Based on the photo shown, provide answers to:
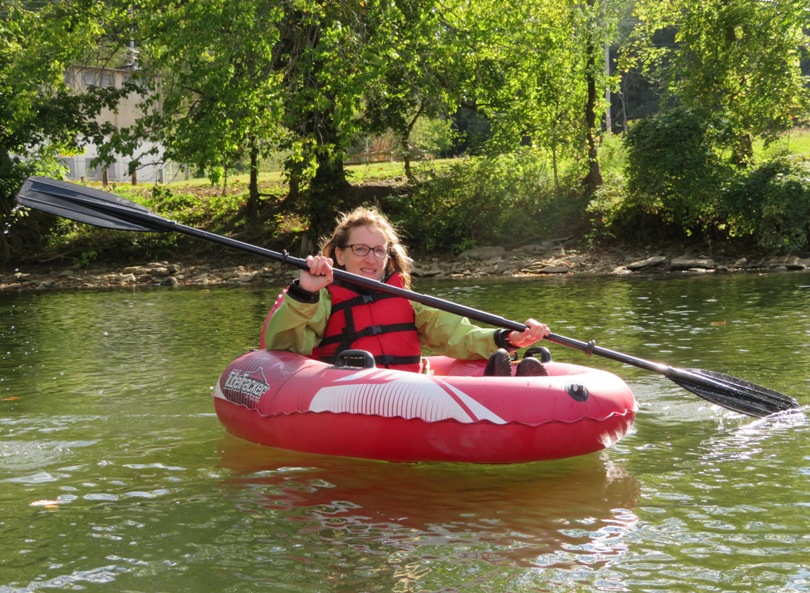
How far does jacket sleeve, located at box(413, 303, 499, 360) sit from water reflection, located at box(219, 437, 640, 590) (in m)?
0.73

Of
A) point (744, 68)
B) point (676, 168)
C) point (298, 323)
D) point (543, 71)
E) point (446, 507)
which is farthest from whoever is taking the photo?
point (543, 71)

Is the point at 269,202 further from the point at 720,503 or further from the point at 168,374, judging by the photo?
the point at 720,503

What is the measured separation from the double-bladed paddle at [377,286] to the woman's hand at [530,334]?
0.14 ft

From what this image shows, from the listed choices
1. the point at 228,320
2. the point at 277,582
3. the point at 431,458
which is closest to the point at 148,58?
the point at 228,320

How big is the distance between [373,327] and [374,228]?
47 cm

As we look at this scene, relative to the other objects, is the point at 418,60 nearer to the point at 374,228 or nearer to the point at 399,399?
the point at 374,228

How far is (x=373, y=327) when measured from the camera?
4984 mm

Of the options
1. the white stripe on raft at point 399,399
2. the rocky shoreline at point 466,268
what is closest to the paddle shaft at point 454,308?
the white stripe on raft at point 399,399

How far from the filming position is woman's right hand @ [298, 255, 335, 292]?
15.1 ft

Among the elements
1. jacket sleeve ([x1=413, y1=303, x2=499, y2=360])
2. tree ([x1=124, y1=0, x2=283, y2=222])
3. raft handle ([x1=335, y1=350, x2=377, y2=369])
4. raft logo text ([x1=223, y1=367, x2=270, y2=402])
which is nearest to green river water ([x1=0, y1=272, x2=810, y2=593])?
raft logo text ([x1=223, y1=367, x2=270, y2=402])

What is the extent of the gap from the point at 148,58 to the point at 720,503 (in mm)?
12510

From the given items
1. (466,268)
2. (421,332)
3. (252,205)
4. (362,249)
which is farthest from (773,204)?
(362,249)

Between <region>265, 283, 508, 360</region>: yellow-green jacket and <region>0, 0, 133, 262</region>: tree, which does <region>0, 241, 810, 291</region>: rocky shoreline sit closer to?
<region>0, 0, 133, 262</region>: tree

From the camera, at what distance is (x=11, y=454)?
4.95 metres
